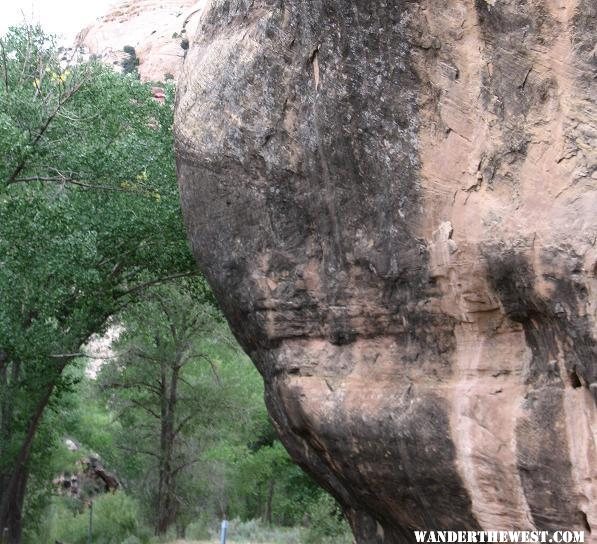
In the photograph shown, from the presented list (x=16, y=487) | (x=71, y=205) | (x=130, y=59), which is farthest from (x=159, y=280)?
(x=130, y=59)

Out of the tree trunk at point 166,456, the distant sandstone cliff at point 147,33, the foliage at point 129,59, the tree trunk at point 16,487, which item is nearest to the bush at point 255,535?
the tree trunk at point 166,456

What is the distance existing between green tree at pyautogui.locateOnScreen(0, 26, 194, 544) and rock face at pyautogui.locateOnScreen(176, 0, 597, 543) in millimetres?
4286

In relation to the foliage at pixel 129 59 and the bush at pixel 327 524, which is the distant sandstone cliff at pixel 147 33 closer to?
the foliage at pixel 129 59

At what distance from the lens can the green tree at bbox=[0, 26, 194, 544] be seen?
461 inches

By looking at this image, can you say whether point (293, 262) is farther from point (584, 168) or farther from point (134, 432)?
point (134, 432)

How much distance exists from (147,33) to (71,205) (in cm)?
6849

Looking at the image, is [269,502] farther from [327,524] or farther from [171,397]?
[327,524]

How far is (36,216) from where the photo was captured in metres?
11.6

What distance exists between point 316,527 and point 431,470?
41.6 ft

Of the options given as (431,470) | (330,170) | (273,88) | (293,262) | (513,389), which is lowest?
(431,470)

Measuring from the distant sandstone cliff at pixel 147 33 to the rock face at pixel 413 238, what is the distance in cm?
5781

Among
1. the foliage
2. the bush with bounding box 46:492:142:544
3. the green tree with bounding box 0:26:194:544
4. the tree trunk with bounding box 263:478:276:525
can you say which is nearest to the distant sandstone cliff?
the foliage

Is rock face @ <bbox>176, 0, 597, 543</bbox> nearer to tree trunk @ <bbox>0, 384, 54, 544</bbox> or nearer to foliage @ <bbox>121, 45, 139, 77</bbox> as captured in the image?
tree trunk @ <bbox>0, 384, 54, 544</bbox>

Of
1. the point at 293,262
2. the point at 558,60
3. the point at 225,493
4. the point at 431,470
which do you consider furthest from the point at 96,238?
the point at 225,493
